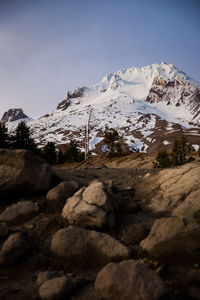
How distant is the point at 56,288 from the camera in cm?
369

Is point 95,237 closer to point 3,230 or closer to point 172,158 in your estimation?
point 3,230

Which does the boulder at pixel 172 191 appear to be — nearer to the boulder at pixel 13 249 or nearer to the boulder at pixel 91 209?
the boulder at pixel 91 209

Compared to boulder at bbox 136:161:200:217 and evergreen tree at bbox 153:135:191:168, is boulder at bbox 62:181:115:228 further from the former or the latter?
evergreen tree at bbox 153:135:191:168

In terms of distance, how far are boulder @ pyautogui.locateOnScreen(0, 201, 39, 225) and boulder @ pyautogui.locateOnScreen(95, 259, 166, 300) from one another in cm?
345

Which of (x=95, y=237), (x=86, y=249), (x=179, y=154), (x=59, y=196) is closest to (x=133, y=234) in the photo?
(x=95, y=237)

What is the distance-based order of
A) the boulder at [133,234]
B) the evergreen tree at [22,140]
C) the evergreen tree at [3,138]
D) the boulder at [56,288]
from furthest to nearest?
the evergreen tree at [22,140], the evergreen tree at [3,138], the boulder at [133,234], the boulder at [56,288]

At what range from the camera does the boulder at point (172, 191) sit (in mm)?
6273

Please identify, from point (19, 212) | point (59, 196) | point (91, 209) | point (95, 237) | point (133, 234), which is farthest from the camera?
point (59, 196)

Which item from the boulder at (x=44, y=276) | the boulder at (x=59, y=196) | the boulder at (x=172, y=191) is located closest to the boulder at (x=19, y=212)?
the boulder at (x=59, y=196)

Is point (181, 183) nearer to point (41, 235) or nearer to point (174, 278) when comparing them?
point (174, 278)

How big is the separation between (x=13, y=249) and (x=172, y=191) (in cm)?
497

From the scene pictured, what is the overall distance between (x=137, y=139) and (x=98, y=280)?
515 feet

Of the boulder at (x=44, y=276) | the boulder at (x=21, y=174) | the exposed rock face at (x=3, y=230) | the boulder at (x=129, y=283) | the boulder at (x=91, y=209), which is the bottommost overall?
the boulder at (x=44, y=276)

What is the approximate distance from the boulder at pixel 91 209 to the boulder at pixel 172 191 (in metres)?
1.66
